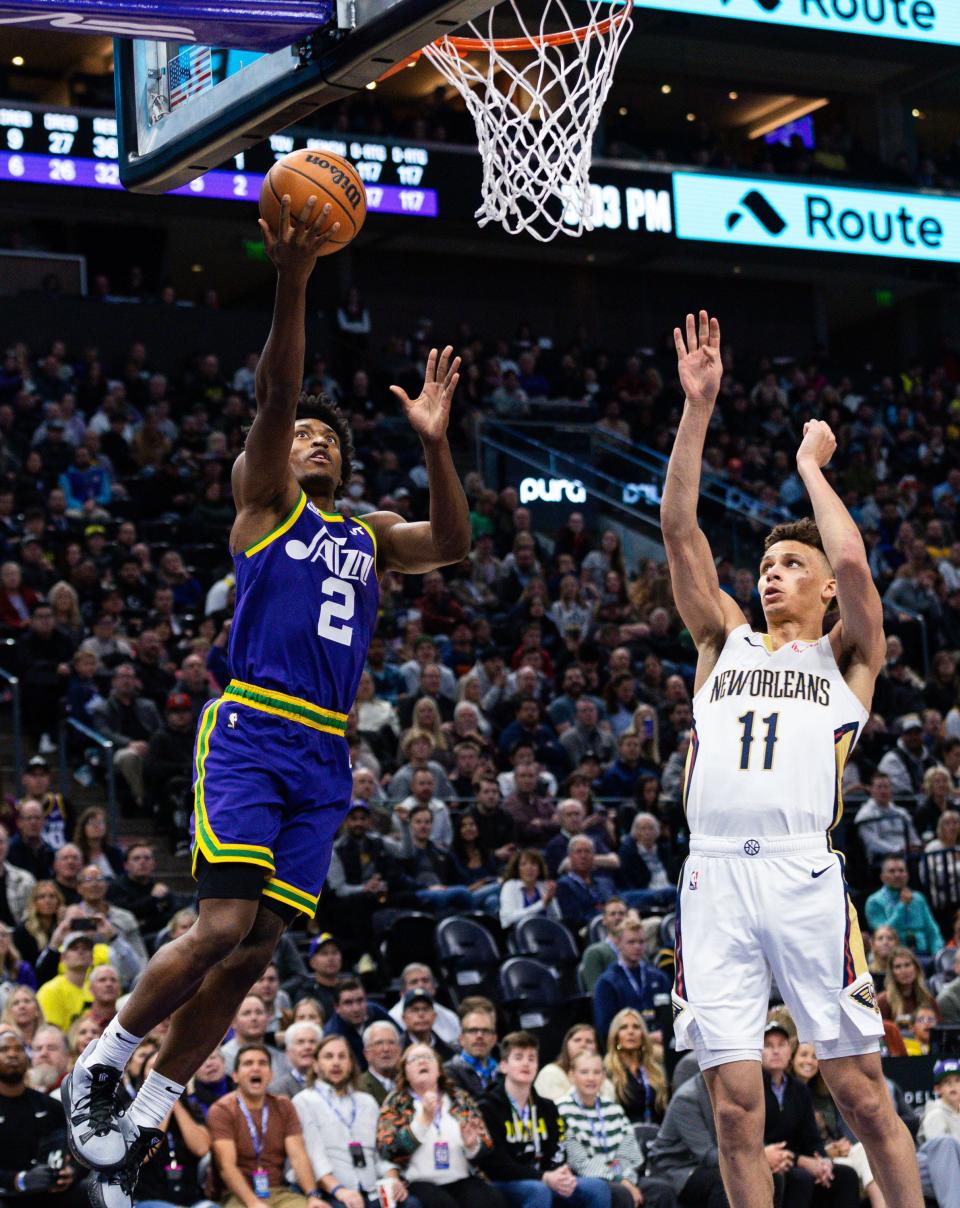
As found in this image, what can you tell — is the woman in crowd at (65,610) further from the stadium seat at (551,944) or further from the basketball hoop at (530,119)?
the basketball hoop at (530,119)

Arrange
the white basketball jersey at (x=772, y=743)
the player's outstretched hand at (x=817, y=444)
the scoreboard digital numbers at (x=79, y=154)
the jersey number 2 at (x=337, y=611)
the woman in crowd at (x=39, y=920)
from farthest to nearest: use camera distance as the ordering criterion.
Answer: the scoreboard digital numbers at (x=79, y=154)
the woman in crowd at (x=39, y=920)
the player's outstretched hand at (x=817, y=444)
the white basketball jersey at (x=772, y=743)
the jersey number 2 at (x=337, y=611)

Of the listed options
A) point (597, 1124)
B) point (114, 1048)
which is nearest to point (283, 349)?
point (114, 1048)

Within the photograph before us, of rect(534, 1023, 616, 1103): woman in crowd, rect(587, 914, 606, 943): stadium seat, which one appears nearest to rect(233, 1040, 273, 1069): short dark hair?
rect(534, 1023, 616, 1103): woman in crowd

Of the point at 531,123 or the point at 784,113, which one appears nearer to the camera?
the point at 531,123

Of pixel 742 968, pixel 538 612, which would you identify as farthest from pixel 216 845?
pixel 538 612

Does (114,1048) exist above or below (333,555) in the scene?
below

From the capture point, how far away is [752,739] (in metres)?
6.20

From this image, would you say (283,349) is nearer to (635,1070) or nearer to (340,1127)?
(340,1127)

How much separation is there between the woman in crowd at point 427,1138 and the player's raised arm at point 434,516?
482 cm

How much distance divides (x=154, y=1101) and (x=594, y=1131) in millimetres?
5772

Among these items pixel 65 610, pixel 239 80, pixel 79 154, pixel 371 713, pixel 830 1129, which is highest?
pixel 79 154

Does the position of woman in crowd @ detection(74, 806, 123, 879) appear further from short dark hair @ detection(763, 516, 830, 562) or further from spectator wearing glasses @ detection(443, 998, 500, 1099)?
short dark hair @ detection(763, 516, 830, 562)

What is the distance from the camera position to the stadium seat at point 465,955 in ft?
41.7

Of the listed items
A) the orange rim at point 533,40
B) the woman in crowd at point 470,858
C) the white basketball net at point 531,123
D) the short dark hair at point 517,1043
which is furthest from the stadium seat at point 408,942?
the orange rim at point 533,40
